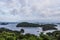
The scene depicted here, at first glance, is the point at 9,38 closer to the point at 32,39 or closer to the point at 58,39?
the point at 32,39

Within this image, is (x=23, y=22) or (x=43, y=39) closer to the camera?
(x=43, y=39)

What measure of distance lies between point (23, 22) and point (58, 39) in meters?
82.0

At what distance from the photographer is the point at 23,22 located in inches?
4665

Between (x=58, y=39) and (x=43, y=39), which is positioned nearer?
(x=43, y=39)

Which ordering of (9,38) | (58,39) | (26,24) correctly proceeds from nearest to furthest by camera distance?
(9,38) < (58,39) < (26,24)

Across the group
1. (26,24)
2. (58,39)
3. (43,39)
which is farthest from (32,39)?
(26,24)

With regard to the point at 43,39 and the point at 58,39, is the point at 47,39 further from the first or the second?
the point at 58,39

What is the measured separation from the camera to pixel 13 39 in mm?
32281

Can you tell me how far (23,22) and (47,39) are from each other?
85.9m

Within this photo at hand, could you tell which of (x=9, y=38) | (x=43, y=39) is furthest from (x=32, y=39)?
(x=9, y=38)

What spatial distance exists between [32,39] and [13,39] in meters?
3.78

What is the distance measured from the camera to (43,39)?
3297cm

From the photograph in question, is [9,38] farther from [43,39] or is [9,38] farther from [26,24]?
[26,24]

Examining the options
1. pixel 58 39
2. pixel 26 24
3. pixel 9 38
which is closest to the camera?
pixel 9 38
